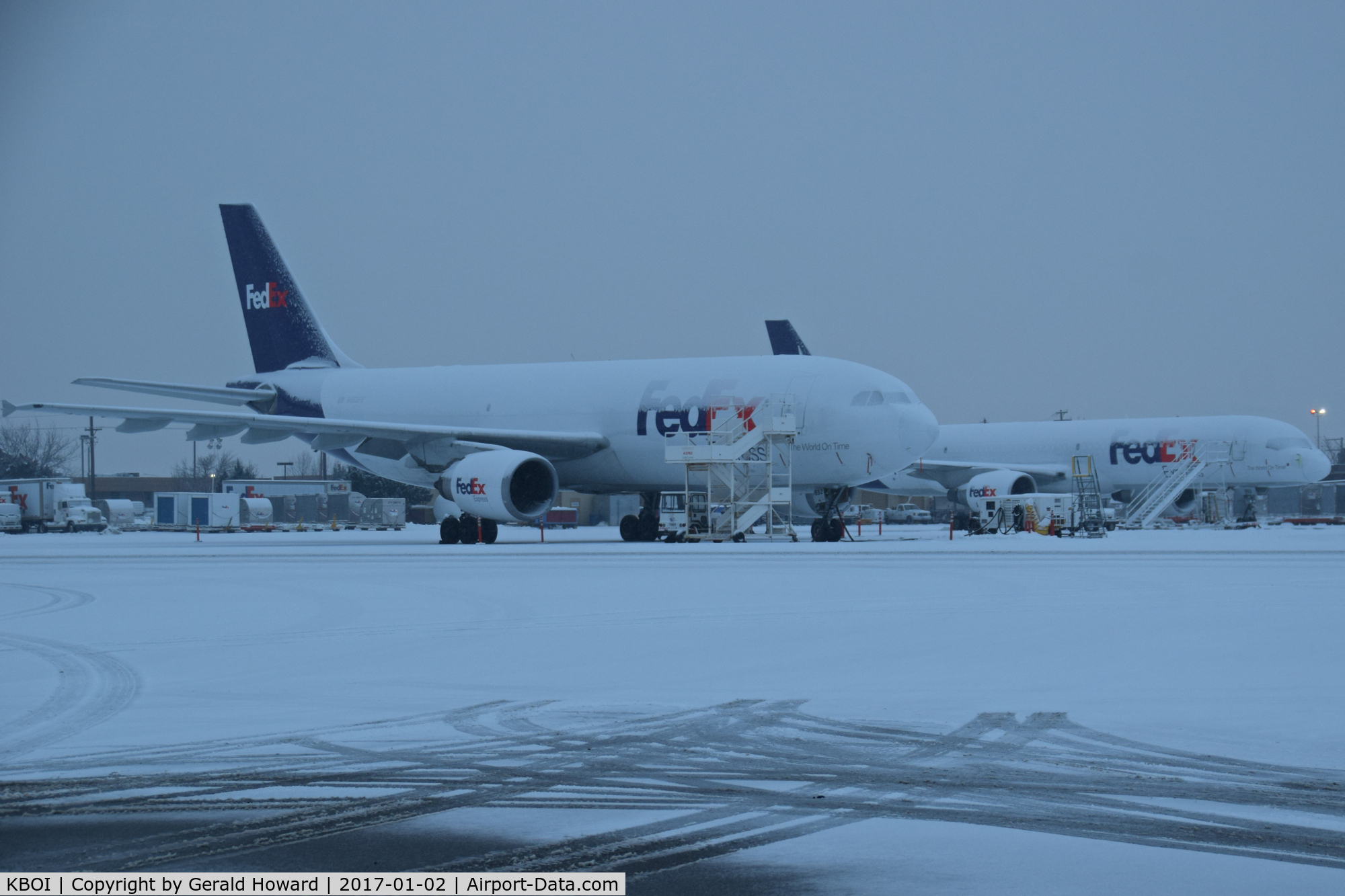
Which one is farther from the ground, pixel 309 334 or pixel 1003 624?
pixel 309 334

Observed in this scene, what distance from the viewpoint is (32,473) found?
359 ft

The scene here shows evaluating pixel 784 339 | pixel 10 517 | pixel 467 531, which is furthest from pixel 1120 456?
pixel 10 517

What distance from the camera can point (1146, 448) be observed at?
150 feet

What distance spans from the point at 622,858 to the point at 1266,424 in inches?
1758

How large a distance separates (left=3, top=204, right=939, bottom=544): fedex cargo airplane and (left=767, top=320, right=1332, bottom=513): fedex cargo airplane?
39.6ft

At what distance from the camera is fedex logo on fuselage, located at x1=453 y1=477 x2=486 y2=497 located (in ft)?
92.8

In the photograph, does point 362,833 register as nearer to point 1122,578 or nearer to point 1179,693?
point 1179,693

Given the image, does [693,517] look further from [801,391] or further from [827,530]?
[801,391]

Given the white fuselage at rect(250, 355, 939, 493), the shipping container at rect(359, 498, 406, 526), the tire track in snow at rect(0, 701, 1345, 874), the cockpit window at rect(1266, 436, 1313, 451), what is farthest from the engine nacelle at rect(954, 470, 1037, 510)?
the tire track in snow at rect(0, 701, 1345, 874)

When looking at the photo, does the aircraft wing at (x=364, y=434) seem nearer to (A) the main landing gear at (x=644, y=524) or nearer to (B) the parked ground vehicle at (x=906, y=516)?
(A) the main landing gear at (x=644, y=524)

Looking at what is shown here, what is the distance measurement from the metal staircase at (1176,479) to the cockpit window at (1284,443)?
4.21 feet

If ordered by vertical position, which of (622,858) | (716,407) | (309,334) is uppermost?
(309,334)

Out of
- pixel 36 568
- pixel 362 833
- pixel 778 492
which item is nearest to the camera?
pixel 362 833

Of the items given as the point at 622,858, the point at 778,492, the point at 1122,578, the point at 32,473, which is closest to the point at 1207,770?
the point at 622,858
